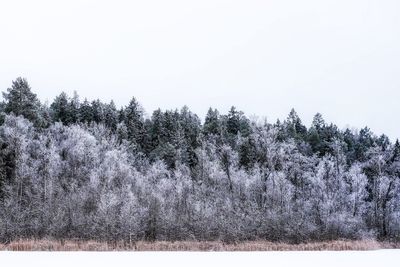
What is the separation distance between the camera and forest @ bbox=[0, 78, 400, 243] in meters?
43.0

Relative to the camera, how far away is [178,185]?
61.2 meters

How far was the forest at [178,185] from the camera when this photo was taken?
42969 millimetres

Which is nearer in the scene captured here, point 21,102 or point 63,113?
point 21,102

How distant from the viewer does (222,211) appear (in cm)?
4672

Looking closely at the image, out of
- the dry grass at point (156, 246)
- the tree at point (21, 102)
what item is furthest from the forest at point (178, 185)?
the dry grass at point (156, 246)

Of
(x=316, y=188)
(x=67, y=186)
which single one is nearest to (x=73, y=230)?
(x=67, y=186)

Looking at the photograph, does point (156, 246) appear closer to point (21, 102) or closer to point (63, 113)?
point (21, 102)

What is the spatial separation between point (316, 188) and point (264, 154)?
7569mm
